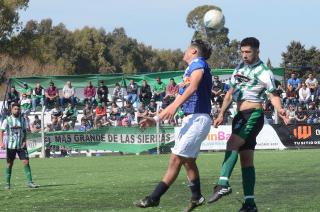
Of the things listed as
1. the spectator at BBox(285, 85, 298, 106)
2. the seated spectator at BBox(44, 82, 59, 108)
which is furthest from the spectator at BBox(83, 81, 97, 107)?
the spectator at BBox(285, 85, 298, 106)

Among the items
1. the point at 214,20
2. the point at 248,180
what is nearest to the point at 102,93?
the point at 214,20

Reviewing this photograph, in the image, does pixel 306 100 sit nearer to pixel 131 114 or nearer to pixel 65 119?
pixel 131 114

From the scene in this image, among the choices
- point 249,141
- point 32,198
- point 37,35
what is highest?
point 37,35

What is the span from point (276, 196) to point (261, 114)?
9.34 ft

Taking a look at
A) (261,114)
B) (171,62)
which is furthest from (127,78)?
(171,62)

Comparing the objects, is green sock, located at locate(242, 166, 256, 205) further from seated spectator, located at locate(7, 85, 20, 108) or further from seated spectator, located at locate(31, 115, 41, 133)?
seated spectator, located at locate(7, 85, 20, 108)

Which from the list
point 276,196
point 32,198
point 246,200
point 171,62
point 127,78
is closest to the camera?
point 246,200

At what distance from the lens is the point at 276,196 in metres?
12.0

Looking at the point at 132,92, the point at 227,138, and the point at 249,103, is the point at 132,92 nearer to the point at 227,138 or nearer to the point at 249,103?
the point at 227,138

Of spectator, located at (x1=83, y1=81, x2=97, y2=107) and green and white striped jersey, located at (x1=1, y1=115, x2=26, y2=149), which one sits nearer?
green and white striped jersey, located at (x1=1, y1=115, x2=26, y2=149)

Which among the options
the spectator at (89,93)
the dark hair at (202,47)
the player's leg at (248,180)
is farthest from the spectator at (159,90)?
the dark hair at (202,47)

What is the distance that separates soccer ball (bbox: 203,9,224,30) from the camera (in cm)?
2098

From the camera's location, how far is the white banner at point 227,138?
30602mm

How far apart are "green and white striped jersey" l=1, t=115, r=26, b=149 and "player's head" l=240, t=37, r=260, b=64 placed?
8387 millimetres
